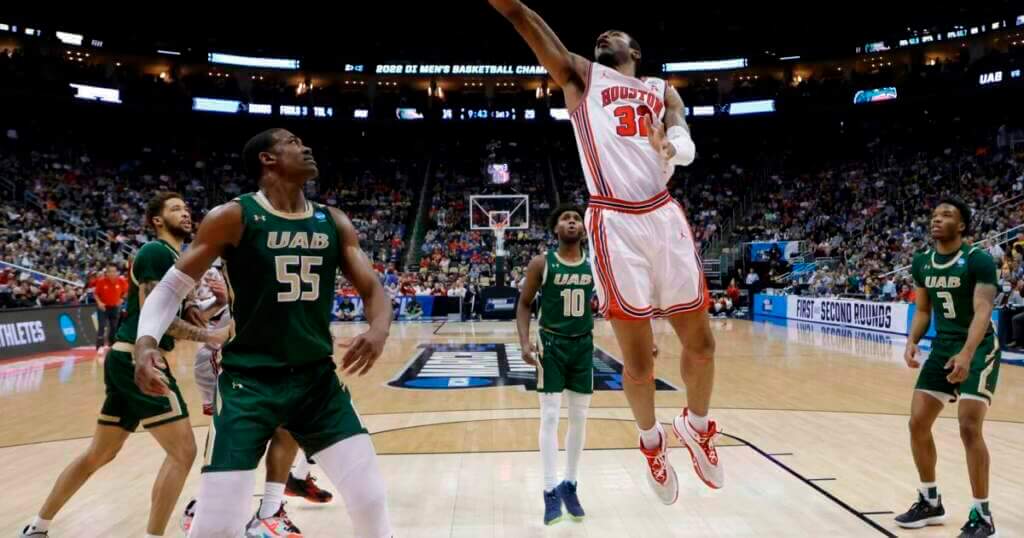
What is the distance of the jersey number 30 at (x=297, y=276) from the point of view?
2928 millimetres

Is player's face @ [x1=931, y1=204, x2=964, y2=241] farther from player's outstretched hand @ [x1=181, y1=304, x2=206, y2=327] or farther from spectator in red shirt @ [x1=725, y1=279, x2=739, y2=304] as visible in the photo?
spectator in red shirt @ [x1=725, y1=279, x2=739, y2=304]

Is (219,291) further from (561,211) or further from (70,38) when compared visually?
(70,38)

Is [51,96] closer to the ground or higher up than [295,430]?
higher up

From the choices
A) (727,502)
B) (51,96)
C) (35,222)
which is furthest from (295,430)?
(51,96)

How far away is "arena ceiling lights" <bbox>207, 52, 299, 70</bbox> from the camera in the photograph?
115 feet

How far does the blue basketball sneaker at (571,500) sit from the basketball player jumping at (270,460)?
5.78ft

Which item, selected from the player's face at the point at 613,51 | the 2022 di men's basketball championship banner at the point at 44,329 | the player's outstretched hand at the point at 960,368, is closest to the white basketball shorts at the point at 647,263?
the player's face at the point at 613,51

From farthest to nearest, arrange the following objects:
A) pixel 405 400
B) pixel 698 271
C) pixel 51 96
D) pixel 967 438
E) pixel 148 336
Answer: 1. pixel 51 96
2. pixel 405 400
3. pixel 967 438
4. pixel 698 271
5. pixel 148 336

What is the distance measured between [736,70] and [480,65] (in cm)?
1321

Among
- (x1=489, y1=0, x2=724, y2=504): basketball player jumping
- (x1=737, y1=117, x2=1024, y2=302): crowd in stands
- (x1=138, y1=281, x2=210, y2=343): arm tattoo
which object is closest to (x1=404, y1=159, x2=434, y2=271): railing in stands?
(x1=737, y1=117, x2=1024, y2=302): crowd in stands

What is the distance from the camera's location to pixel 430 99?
36.5 metres

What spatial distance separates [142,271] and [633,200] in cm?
283

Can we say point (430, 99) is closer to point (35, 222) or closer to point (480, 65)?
point (480, 65)

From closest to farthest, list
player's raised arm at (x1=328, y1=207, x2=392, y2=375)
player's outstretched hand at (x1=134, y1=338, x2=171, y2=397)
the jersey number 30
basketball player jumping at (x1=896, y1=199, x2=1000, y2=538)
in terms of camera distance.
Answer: player's outstretched hand at (x1=134, y1=338, x2=171, y2=397) < player's raised arm at (x1=328, y1=207, x2=392, y2=375) < the jersey number 30 < basketball player jumping at (x1=896, y1=199, x2=1000, y2=538)
